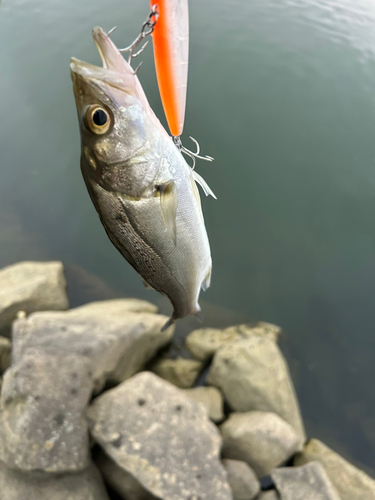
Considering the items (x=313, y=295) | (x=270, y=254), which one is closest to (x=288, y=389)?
(x=313, y=295)

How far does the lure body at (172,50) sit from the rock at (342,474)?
371cm

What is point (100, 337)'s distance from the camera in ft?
11.2

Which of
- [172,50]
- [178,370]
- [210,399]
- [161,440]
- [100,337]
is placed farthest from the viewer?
[178,370]

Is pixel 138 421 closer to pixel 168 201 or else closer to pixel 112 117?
pixel 168 201

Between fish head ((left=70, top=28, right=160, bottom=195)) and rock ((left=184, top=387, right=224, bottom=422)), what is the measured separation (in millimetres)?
2931

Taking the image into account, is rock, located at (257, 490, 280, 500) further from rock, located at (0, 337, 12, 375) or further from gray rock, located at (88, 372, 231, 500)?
rock, located at (0, 337, 12, 375)

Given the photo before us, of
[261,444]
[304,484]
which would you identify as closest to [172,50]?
[261,444]

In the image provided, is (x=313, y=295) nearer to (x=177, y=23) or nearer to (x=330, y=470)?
(x=330, y=470)

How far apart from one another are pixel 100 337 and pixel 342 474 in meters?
2.88

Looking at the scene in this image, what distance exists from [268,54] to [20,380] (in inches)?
279

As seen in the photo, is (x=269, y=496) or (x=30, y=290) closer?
(x=269, y=496)

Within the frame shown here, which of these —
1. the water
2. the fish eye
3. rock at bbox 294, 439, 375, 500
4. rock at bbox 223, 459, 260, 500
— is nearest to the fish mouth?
the fish eye

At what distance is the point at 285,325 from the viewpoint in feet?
14.5

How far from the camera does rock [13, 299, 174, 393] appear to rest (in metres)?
3.24
